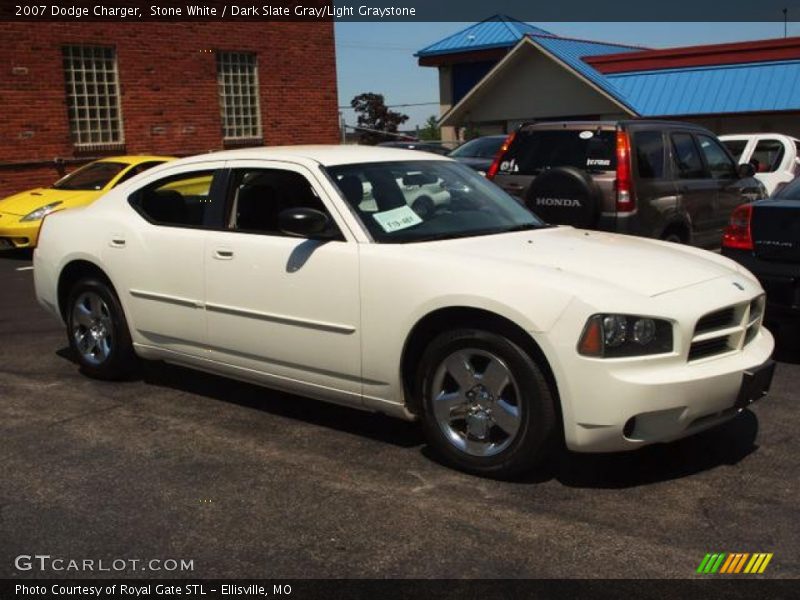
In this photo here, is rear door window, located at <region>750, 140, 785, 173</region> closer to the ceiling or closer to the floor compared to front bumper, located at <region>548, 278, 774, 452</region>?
closer to the ceiling

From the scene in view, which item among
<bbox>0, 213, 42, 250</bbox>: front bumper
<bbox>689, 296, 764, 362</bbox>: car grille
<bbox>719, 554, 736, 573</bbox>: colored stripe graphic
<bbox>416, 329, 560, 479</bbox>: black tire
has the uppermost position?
<bbox>0, 213, 42, 250</bbox>: front bumper

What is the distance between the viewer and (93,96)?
17.0m

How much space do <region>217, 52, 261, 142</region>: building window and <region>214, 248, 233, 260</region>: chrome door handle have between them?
48.4 ft

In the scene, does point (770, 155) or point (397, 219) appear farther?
point (770, 155)

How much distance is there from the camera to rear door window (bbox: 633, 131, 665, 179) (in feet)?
27.8

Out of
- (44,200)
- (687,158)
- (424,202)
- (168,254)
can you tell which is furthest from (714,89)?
(168,254)

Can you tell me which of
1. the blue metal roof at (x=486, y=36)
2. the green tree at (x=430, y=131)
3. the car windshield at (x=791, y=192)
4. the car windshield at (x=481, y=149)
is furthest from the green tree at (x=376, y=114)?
the car windshield at (x=791, y=192)

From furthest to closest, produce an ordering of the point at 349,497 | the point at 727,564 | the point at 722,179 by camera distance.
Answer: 1. the point at 722,179
2. the point at 349,497
3. the point at 727,564

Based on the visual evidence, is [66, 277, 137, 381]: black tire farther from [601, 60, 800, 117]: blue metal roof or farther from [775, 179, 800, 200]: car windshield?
[601, 60, 800, 117]: blue metal roof

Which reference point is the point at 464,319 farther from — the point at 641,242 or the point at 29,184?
the point at 29,184

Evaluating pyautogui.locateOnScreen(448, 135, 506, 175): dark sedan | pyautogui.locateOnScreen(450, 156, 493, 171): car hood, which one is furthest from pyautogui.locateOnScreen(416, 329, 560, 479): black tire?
pyautogui.locateOnScreen(448, 135, 506, 175): dark sedan

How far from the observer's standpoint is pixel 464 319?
4.14 metres

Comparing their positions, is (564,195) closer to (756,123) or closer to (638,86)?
(756,123)

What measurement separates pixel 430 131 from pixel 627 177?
50971 mm
